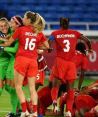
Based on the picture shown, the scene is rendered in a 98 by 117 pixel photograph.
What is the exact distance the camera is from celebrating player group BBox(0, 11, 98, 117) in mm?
6715

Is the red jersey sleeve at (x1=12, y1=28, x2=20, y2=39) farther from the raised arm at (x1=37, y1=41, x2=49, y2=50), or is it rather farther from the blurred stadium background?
the blurred stadium background

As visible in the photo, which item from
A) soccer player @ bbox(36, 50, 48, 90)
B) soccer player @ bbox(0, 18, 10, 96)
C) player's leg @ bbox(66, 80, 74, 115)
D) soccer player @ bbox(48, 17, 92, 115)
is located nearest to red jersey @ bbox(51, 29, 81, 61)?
soccer player @ bbox(48, 17, 92, 115)

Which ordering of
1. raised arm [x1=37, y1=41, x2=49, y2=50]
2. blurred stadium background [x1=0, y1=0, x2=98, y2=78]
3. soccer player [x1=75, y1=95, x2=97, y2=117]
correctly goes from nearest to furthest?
soccer player [x1=75, y1=95, x2=97, y2=117], raised arm [x1=37, y1=41, x2=49, y2=50], blurred stadium background [x1=0, y1=0, x2=98, y2=78]

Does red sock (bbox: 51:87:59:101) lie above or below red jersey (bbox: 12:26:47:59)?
below

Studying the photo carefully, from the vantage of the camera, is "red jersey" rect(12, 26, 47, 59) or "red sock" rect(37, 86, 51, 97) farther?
"red sock" rect(37, 86, 51, 97)

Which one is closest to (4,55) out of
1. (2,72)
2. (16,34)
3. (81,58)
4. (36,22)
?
(2,72)

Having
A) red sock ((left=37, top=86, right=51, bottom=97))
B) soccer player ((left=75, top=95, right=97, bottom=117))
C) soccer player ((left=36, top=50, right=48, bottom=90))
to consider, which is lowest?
soccer player ((left=75, top=95, right=97, bottom=117))

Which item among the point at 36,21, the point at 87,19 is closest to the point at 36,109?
the point at 36,21

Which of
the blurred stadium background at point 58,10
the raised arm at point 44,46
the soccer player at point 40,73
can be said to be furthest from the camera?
the blurred stadium background at point 58,10

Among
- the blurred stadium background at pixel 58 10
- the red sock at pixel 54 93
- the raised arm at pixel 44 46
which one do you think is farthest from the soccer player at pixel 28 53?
the blurred stadium background at pixel 58 10

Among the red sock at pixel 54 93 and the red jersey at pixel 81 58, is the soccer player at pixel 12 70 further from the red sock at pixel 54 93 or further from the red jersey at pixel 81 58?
the red jersey at pixel 81 58

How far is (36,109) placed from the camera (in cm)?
666

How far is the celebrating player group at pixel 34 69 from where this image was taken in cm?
671

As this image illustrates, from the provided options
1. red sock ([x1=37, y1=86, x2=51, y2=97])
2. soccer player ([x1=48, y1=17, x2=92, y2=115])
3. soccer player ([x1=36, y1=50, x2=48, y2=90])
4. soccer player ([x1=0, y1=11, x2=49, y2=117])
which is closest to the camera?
soccer player ([x1=0, y1=11, x2=49, y2=117])
